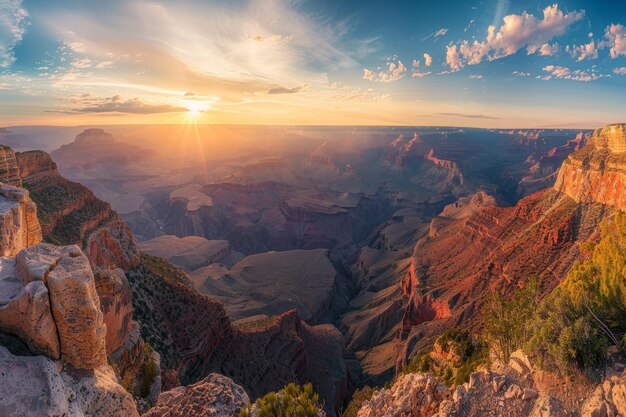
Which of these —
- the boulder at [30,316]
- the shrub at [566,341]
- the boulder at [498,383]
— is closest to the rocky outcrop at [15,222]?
the boulder at [30,316]

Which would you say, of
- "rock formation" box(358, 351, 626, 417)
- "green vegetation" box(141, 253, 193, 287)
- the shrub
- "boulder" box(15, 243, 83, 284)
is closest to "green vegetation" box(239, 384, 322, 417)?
"rock formation" box(358, 351, 626, 417)

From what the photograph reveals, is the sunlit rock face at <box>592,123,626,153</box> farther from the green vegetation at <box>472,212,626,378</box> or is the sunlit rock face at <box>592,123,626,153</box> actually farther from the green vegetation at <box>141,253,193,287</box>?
the green vegetation at <box>141,253,193,287</box>

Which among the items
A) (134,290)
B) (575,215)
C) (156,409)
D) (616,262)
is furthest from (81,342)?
(575,215)

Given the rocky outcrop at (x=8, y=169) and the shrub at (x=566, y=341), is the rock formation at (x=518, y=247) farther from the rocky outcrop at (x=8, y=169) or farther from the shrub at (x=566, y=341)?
the rocky outcrop at (x=8, y=169)

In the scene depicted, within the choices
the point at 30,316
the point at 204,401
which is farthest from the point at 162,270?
the point at 30,316

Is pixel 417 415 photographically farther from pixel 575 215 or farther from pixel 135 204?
pixel 135 204

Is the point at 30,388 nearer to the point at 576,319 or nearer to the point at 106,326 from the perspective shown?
the point at 106,326
